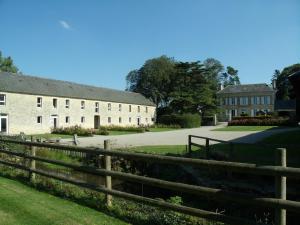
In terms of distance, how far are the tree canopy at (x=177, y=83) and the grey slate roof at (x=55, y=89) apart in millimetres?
9174

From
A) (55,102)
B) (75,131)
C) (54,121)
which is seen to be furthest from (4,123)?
(55,102)

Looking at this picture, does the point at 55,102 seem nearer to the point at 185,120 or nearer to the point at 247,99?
the point at 185,120

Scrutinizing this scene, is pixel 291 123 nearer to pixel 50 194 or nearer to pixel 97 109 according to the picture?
pixel 97 109

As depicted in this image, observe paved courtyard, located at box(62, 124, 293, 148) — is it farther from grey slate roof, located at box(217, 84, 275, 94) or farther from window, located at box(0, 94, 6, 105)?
grey slate roof, located at box(217, 84, 275, 94)

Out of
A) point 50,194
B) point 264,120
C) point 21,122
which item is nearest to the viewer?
point 50,194

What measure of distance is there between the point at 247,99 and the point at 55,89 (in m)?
46.3

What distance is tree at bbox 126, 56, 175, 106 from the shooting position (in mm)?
79344

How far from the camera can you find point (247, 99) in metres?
82.0

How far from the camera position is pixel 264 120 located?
54812 millimetres

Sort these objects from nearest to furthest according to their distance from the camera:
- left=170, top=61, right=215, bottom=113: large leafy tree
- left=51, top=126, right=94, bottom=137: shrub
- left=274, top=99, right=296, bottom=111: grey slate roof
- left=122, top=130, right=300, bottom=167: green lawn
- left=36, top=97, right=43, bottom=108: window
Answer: left=122, top=130, right=300, bottom=167: green lawn < left=51, top=126, right=94, bottom=137: shrub < left=36, top=97, right=43, bottom=108: window < left=170, top=61, right=215, bottom=113: large leafy tree < left=274, top=99, right=296, bottom=111: grey slate roof

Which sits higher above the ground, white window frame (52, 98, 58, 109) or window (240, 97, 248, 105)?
window (240, 97, 248, 105)

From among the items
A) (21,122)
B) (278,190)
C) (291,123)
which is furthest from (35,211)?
(291,123)

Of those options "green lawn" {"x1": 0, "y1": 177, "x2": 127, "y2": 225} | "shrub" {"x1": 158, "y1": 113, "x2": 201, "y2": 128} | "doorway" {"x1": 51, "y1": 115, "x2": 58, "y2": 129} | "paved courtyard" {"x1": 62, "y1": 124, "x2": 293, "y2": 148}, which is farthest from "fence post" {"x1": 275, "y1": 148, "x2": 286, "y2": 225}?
"shrub" {"x1": 158, "y1": 113, "x2": 201, "y2": 128}

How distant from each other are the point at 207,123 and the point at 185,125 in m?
11.2
